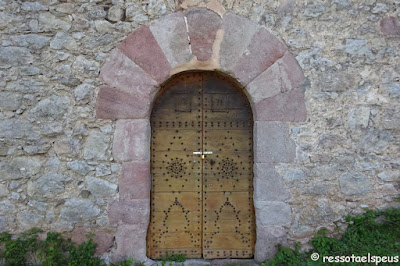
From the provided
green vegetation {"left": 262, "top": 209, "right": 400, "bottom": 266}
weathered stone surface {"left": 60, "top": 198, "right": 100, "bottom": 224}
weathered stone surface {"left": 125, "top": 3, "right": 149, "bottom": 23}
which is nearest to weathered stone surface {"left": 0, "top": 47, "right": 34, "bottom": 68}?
weathered stone surface {"left": 125, "top": 3, "right": 149, "bottom": 23}

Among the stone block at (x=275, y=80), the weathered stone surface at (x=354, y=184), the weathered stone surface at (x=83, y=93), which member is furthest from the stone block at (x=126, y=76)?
the weathered stone surface at (x=354, y=184)

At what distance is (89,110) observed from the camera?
2832mm

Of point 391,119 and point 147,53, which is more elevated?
point 147,53

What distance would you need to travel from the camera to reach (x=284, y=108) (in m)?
2.90

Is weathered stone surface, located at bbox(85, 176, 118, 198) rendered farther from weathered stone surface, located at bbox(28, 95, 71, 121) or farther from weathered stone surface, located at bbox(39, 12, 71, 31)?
weathered stone surface, located at bbox(39, 12, 71, 31)

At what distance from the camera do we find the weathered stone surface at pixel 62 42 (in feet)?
9.26

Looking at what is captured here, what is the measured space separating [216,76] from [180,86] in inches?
14.9

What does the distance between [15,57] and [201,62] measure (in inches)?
66.8

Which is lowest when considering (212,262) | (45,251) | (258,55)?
(212,262)

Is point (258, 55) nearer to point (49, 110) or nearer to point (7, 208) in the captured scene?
point (49, 110)

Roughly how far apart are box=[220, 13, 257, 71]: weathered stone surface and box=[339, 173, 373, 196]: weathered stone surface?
1.50 metres

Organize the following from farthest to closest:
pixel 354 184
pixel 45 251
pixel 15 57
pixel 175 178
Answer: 1. pixel 175 178
2. pixel 354 184
3. pixel 15 57
4. pixel 45 251

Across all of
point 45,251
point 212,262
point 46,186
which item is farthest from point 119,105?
point 212,262

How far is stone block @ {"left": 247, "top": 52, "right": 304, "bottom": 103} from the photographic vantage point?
289 cm
